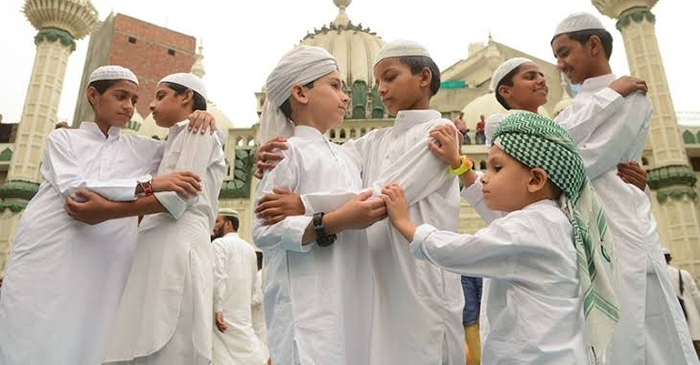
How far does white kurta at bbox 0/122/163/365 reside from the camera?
1.80m

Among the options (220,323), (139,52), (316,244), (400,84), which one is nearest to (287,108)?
(400,84)

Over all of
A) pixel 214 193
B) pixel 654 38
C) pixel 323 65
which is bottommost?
pixel 214 193

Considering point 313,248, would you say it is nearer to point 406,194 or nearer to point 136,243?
point 406,194

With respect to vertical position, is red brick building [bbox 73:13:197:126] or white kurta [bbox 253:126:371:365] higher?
red brick building [bbox 73:13:197:126]

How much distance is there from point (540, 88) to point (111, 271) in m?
1.92

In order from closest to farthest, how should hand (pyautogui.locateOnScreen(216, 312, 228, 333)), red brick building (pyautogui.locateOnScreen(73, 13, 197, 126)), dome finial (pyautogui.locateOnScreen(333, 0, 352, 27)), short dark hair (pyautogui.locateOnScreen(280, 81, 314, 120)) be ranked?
short dark hair (pyautogui.locateOnScreen(280, 81, 314, 120)) < hand (pyautogui.locateOnScreen(216, 312, 228, 333)) < dome finial (pyautogui.locateOnScreen(333, 0, 352, 27)) < red brick building (pyautogui.locateOnScreen(73, 13, 197, 126))

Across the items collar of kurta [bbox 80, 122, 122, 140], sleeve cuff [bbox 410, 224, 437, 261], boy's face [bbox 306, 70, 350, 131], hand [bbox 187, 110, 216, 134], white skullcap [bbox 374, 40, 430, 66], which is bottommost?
sleeve cuff [bbox 410, 224, 437, 261]

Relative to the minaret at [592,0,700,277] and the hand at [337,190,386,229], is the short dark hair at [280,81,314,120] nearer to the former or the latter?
the hand at [337,190,386,229]

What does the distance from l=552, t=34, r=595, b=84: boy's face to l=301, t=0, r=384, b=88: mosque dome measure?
12.2 m

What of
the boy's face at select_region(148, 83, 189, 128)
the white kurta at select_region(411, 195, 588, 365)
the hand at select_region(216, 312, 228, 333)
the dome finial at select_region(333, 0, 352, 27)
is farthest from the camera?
the dome finial at select_region(333, 0, 352, 27)

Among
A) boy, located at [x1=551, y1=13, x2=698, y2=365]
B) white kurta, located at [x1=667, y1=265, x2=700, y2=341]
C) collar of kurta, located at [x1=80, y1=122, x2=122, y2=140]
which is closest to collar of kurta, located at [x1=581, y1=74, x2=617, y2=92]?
boy, located at [x1=551, y1=13, x2=698, y2=365]

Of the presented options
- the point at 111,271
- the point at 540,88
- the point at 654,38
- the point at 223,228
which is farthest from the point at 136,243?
the point at 654,38

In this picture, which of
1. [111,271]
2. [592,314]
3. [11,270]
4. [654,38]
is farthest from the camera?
[654,38]

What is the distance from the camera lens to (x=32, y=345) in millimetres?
1775
